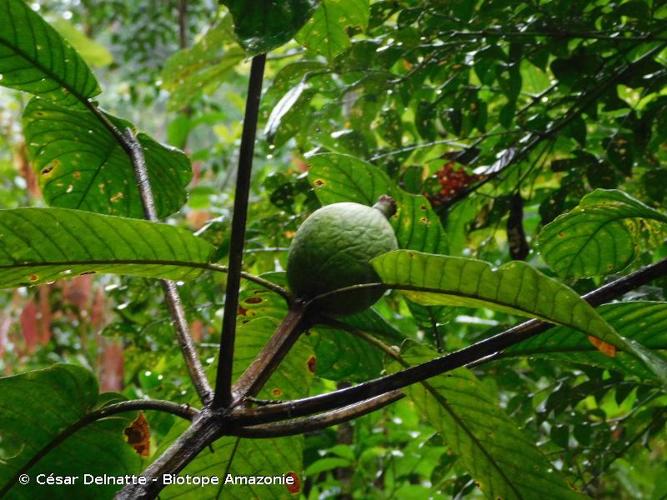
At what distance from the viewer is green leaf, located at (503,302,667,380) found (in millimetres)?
620

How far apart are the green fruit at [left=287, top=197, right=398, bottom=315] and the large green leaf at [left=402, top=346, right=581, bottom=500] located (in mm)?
91

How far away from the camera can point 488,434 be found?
686 mm

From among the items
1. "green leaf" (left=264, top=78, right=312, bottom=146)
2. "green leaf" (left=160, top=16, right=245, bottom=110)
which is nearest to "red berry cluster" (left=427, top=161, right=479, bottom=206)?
"green leaf" (left=264, top=78, right=312, bottom=146)

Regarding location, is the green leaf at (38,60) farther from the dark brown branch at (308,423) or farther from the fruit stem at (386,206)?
the dark brown branch at (308,423)

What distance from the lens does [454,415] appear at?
0.69 meters

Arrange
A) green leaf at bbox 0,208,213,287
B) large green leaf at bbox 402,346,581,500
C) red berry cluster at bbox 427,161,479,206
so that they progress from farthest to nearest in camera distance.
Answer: red berry cluster at bbox 427,161,479,206, large green leaf at bbox 402,346,581,500, green leaf at bbox 0,208,213,287

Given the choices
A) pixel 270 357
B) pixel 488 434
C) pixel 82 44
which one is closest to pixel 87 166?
pixel 270 357

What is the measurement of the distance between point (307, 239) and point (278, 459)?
0.26 meters

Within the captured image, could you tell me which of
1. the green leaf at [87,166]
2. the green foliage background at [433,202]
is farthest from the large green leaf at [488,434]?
the green leaf at [87,166]

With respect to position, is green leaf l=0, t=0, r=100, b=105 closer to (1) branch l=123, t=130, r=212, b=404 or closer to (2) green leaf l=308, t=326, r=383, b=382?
(1) branch l=123, t=130, r=212, b=404

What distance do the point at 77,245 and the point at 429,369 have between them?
0.97 feet

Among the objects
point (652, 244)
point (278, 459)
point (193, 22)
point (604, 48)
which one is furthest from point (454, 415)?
point (193, 22)

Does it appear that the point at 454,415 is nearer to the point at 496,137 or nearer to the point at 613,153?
the point at 613,153

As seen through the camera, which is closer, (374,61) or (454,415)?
(454,415)
